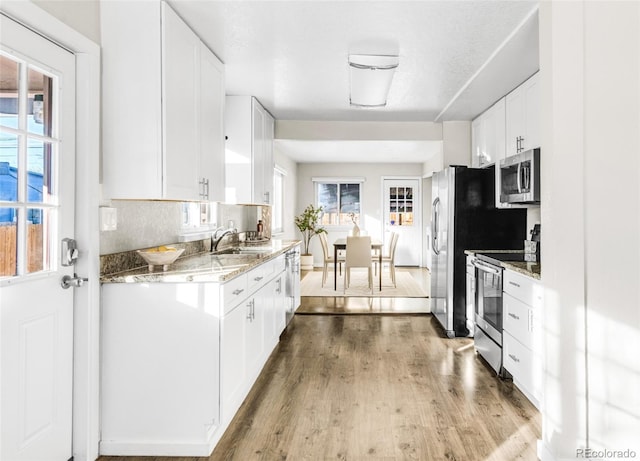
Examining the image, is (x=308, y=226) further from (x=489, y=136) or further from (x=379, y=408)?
(x=379, y=408)

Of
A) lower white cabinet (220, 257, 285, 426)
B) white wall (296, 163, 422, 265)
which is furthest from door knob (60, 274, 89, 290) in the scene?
→ white wall (296, 163, 422, 265)

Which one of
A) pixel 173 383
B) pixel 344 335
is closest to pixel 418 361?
pixel 344 335

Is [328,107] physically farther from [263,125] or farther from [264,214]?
[264,214]

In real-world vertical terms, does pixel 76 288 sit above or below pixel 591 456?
above

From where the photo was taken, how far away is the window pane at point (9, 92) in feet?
5.29

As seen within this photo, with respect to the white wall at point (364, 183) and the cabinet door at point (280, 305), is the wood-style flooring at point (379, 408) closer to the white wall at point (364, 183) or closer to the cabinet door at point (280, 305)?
the cabinet door at point (280, 305)

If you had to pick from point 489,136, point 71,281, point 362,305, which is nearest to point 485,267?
point 489,136

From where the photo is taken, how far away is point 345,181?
9.38 metres

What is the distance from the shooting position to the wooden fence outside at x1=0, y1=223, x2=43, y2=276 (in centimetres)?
162

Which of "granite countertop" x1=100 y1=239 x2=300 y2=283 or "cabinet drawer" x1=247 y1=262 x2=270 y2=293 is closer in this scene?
"granite countertop" x1=100 y1=239 x2=300 y2=283

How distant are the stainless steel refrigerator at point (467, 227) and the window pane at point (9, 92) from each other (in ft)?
11.5

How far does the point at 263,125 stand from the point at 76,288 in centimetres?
288

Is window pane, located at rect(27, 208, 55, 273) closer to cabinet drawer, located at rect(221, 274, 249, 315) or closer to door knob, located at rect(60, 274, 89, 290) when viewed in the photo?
door knob, located at rect(60, 274, 89, 290)

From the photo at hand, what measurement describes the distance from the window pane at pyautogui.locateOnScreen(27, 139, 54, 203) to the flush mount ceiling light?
6.72 feet
